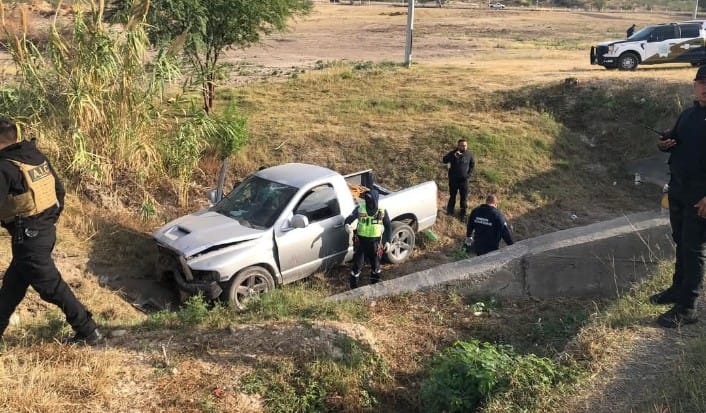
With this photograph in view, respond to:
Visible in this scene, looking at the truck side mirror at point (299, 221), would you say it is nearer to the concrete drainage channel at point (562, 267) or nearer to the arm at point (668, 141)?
the concrete drainage channel at point (562, 267)

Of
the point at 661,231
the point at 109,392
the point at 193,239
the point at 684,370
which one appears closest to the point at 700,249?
the point at 684,370

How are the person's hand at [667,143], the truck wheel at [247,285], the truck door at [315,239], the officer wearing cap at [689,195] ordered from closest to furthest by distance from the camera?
the officer wearing cap at [689,195], the person's hand at [667,143], the truck wheel at [247,285], the truck door at [315,239]

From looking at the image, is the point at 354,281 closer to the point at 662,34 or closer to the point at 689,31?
the point at 662,34

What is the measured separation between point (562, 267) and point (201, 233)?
14.0 ft

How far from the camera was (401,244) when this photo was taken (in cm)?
866

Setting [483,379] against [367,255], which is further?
[367,255]

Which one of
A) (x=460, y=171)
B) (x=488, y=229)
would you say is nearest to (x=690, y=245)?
(x=488, y=229)

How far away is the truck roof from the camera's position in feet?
24.9

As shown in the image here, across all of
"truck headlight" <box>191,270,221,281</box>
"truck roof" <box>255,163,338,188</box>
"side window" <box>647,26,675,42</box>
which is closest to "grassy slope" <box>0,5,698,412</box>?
"truck headlight" <box>191,270,221,281</box>

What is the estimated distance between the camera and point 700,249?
14.3 ft

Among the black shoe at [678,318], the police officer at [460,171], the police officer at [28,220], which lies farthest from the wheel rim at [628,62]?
the police officer at [28,220]

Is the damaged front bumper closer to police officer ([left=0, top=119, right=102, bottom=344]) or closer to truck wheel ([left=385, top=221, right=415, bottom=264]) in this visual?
police officer ([left=0, top=119, right=102, bottom=344])

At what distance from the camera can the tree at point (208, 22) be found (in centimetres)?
1146

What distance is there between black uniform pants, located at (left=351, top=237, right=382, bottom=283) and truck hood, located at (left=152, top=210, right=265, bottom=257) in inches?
53.0
